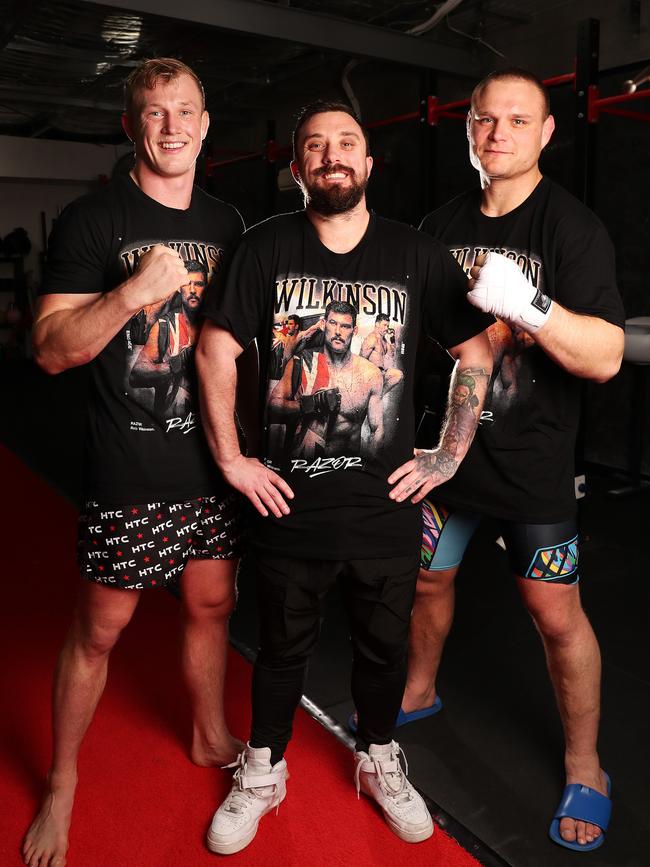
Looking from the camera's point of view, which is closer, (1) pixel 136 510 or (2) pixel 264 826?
(1) pixel 136 510

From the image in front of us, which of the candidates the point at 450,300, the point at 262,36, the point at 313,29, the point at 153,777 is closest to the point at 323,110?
the point at 450,300

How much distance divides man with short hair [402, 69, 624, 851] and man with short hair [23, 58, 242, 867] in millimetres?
592

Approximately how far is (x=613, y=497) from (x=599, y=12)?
2.83 metres

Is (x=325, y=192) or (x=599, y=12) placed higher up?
(x=599, y=12)

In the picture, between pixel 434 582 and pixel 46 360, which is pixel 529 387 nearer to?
pixel 434 582

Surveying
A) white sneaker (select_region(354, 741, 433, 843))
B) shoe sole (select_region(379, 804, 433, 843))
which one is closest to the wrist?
white sneaker (select_region(354, 741, 433, 843))

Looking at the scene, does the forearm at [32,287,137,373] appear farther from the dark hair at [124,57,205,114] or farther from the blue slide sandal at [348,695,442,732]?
the blue slide sandal at [348,695,442,732]

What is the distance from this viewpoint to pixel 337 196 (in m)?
1.61

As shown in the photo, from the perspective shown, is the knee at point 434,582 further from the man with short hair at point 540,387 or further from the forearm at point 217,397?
the forearm at point 217,397

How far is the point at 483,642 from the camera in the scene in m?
2.70

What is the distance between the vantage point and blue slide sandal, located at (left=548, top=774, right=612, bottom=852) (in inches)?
69.4

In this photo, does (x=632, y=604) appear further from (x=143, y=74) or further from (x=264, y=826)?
(x=143, y=74)

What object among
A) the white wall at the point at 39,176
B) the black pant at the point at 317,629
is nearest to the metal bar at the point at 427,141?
the black pant at the point at 317,629

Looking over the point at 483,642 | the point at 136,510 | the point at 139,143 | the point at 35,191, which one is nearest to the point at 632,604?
the point at 483,642
